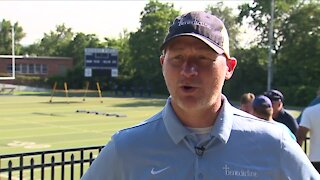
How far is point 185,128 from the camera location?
197 cm

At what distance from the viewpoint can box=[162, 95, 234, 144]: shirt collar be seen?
1.93 m

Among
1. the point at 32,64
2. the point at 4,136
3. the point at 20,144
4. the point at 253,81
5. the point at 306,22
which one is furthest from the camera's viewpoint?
the point at 32,64

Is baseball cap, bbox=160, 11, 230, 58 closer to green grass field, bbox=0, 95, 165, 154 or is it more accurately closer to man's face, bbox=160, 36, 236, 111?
man's face, bbox=160, 36, 236, 111

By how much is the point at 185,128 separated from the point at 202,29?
1.25 ft

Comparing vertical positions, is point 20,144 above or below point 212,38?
below

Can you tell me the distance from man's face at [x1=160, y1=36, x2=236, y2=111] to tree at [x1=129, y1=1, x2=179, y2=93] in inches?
2068

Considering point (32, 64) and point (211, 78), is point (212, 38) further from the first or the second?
point (32, 64)

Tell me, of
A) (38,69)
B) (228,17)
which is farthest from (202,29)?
(38,69)

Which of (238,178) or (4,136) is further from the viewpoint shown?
(4,136)

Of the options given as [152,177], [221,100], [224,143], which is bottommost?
[152,177]

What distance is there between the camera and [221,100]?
6.79 ft

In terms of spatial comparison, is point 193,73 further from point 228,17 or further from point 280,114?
point 228,17

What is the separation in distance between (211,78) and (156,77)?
177 feet

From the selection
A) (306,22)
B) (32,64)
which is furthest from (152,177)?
(32,64)
